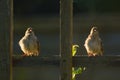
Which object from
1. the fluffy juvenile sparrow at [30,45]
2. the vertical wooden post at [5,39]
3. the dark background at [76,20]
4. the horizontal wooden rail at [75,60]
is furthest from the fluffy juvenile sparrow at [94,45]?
the dark background at [76,20]

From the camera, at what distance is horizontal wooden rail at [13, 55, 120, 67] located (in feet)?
16.9

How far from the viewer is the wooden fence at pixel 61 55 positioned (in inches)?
202

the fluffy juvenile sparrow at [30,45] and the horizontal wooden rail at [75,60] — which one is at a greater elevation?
the fluffy juvenile sparrow at [30,45]

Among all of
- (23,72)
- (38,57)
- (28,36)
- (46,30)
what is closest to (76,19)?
(46,30)

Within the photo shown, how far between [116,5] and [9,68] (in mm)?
11190

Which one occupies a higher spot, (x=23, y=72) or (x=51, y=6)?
(x=51, y=6)

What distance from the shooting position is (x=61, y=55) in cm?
514

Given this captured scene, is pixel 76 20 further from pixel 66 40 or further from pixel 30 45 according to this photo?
→ pixel 66 40

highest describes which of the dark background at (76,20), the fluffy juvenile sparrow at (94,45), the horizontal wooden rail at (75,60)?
the dark background at (76,20)

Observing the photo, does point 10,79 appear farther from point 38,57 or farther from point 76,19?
point 76,19

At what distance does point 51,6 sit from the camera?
1572cm

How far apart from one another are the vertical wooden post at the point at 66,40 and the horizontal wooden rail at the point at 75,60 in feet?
0.22

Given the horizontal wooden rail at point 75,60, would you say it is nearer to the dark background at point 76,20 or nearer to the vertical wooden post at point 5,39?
the vertical wooden post at point 5,39

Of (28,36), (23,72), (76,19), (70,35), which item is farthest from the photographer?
(76,19)
